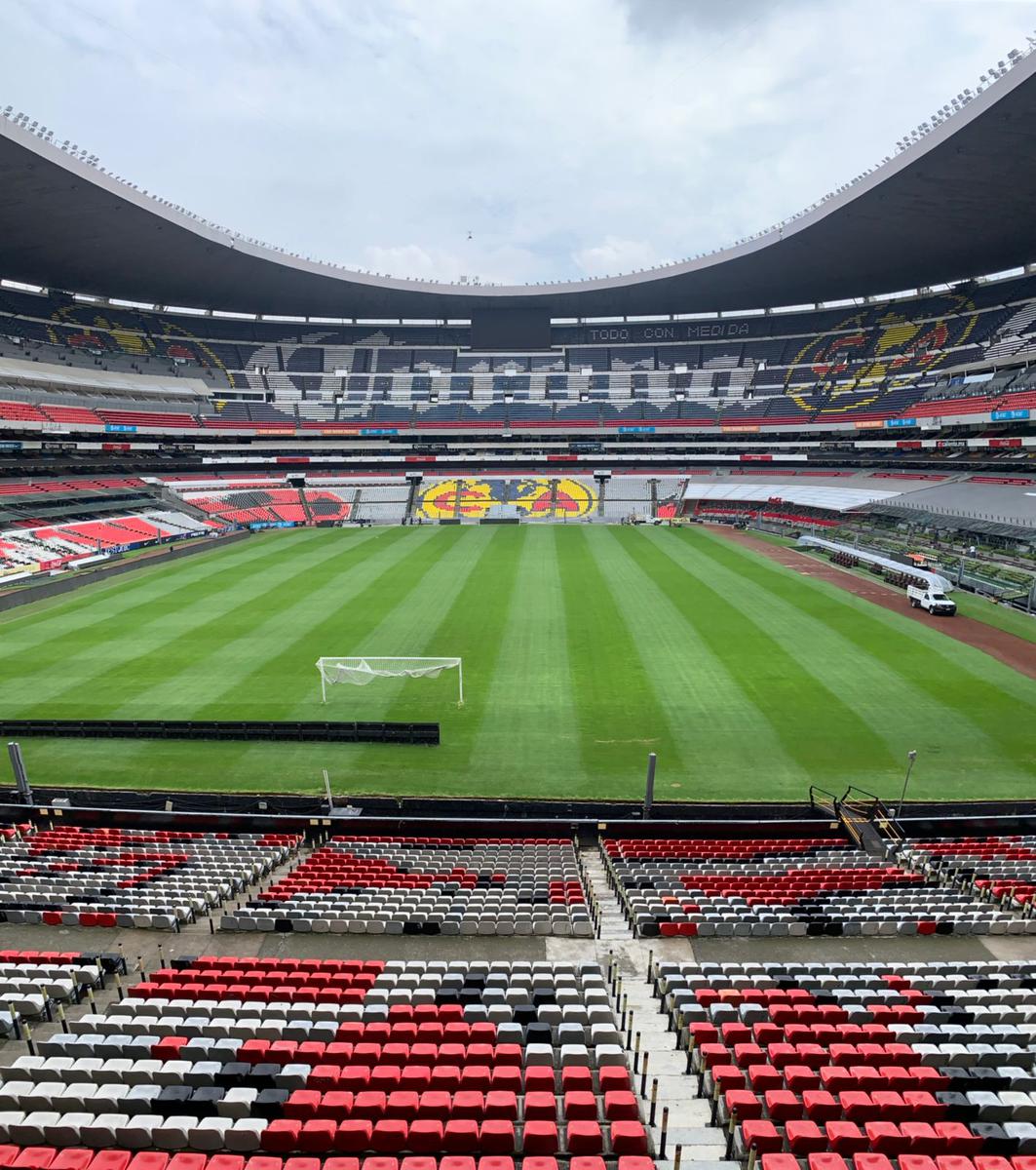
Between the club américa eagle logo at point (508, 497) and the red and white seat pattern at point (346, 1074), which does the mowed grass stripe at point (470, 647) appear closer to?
the red and white seat pattern at point (346, 1074)

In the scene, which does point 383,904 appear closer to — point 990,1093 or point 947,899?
point 990,1093

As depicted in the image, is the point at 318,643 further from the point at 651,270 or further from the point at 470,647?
the point at 651,270

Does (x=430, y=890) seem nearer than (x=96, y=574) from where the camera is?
Yes

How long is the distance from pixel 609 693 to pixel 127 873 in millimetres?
14944

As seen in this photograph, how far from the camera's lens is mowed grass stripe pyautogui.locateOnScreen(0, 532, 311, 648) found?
103 ft

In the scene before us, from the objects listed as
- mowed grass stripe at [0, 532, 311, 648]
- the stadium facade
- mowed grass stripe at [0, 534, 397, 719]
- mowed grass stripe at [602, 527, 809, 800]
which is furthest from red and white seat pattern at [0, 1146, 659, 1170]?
the stadium facade

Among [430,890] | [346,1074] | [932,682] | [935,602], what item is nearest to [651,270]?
[935,602]

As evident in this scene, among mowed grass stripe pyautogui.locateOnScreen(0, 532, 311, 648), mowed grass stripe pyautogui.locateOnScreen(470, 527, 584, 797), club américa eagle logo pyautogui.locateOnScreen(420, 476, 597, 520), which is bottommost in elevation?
mowed grass stripe pyautogui.locateOnScreen(470, 527, 584, 797)

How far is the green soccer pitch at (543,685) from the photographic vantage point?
18.1 meters

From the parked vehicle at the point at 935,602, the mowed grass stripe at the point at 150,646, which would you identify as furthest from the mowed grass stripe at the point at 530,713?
the parked vehicle at the point at 935,602

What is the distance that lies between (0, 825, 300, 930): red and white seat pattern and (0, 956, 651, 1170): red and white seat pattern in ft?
10.0

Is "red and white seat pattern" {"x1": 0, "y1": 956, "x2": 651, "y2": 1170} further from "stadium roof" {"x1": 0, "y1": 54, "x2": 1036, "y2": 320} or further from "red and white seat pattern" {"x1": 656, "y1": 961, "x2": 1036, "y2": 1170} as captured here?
"stadium roof" {"x1": 0, "y1": 54, "x2": 1036, "y2": 320}

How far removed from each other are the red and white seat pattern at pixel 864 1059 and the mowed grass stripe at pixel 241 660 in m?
17.6

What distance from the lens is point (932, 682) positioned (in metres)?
23.6
